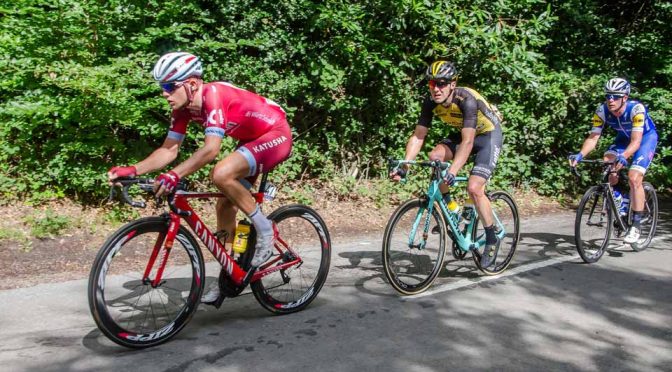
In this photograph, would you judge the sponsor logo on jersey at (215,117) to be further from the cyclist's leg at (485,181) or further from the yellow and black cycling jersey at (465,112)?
the cyclist's leg at (485,181)

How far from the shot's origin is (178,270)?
4660mm

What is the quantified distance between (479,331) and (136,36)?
578 centimetres

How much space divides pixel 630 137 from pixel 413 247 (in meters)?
3.88

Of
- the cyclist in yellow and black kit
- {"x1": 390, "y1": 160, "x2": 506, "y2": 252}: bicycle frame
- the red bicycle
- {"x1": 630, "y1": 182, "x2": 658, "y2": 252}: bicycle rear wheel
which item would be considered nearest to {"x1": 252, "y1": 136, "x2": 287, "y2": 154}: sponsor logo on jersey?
the red bicycle

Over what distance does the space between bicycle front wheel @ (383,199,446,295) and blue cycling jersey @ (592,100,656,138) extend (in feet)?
11.0

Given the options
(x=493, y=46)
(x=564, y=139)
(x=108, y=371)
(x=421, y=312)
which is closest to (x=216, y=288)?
(x=108, y=371)

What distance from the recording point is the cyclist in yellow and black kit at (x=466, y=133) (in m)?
5.85

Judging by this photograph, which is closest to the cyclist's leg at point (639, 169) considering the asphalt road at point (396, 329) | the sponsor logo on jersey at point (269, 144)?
the asphalt road at point (396, 329)

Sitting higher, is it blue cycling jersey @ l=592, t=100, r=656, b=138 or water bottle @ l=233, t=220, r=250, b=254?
blue cycling jersey @ l=592, t=100, r=656, b=138

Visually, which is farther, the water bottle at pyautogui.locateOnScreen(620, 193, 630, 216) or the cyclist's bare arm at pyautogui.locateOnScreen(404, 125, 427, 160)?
the water bottle at pyautogui.locateOnScreen(620, 193, 630, 216)

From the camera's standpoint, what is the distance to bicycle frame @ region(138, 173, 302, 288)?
4.27 meters

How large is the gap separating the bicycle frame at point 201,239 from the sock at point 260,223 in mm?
202

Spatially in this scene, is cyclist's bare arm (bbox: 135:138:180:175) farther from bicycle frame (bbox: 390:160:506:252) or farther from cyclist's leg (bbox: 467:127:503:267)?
cyclist's leg (bbox: 467:127:503:267)

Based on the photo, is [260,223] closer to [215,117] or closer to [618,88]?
[215,117]
